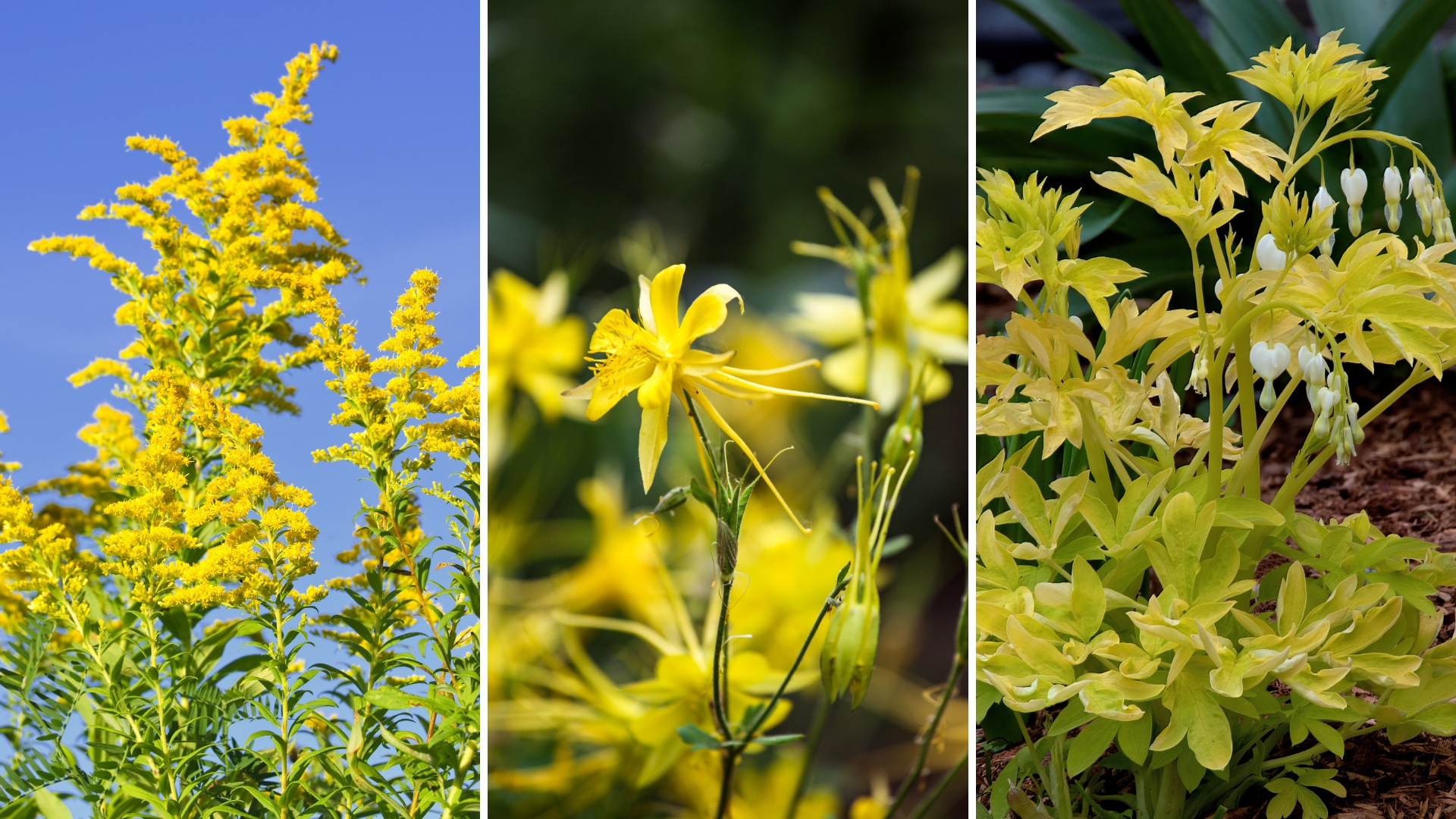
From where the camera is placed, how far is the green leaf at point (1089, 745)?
3.24 ft

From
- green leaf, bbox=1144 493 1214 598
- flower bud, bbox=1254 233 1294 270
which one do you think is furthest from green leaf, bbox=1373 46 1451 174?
green leaf, bbox=1144 493 1214 598

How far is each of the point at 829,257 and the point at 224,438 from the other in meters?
0.88

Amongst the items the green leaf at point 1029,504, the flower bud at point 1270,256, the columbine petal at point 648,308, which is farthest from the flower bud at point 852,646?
the flower bud at point 1270,256

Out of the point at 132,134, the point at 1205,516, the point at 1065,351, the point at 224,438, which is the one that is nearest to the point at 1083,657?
the point at 1205,516

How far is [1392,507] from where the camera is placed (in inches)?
61.0

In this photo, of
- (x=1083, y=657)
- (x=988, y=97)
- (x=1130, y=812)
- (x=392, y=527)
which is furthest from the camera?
(x=988, y=97)

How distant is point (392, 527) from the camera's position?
1.28 meters

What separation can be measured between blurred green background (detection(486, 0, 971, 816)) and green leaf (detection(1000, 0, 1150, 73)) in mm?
895

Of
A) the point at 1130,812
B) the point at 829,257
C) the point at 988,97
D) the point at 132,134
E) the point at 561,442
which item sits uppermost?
the point at 988,97

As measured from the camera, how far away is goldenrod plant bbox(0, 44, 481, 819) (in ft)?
4.04

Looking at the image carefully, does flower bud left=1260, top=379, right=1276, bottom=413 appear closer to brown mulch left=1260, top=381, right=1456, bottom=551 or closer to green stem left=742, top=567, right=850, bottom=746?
green stem left=742, top=567, right=850, bottom=746

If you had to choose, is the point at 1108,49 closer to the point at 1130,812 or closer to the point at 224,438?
the point at 1130,812

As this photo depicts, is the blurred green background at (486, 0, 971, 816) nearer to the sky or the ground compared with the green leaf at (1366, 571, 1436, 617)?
nearer to the sky

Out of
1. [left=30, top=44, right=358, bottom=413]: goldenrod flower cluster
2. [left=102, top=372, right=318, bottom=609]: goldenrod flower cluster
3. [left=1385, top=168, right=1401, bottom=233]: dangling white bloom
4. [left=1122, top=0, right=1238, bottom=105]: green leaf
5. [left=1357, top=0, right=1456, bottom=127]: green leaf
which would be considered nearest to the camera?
[left=1385, top=168, right=1401, bottom=233]: dangling white bloom
